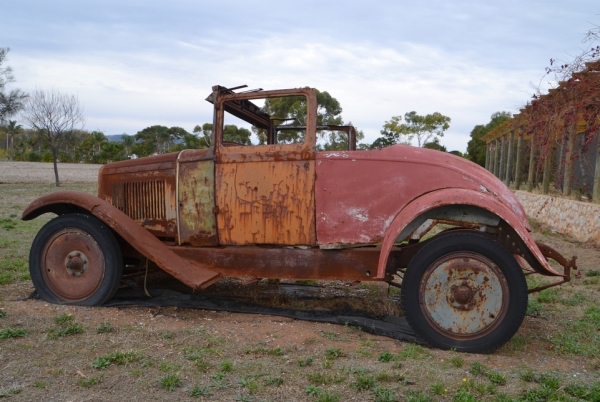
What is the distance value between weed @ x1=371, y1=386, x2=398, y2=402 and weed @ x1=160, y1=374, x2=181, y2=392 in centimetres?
118

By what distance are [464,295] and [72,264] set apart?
11.5ft

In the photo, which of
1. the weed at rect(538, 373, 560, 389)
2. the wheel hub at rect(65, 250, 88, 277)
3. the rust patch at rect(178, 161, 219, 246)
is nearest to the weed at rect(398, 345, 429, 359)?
the weed at rect(538, 373, 560, 389)

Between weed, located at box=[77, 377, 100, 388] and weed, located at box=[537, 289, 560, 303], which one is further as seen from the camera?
weed, located at box=[537, 289, 560, 303]

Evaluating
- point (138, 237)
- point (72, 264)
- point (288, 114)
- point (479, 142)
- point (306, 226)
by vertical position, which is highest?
point (479, 142)

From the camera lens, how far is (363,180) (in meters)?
4.51

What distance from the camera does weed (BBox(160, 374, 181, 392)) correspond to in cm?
323

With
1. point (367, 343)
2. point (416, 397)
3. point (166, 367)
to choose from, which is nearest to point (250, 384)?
point (166, 367)

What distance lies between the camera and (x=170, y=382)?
3258 mm

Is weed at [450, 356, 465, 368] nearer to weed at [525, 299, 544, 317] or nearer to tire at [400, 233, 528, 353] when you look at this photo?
tire at [400, 233, 528, 353]

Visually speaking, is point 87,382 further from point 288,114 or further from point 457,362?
point 288,114

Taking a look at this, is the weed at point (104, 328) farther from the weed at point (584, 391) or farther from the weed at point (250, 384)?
the weed at point (584, 391)

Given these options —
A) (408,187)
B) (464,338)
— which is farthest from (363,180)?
(464,338)

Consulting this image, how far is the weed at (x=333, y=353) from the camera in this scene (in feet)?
12.5

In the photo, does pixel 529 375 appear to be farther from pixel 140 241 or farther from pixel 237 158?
pixel 140 241
